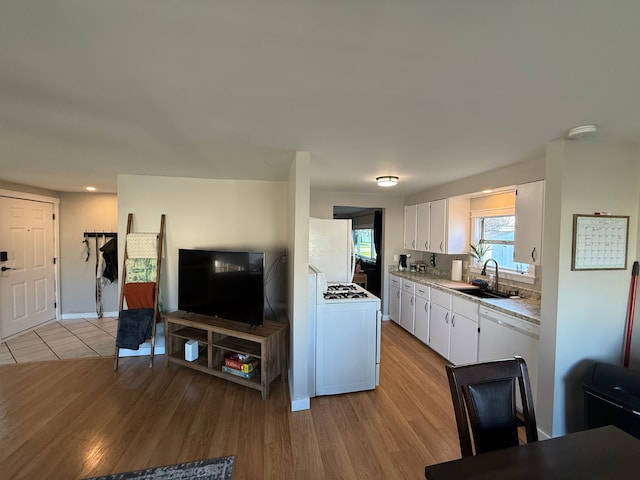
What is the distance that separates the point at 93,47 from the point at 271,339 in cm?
237

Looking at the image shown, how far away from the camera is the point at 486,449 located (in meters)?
1.22

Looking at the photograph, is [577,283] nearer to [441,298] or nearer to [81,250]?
[441,298]

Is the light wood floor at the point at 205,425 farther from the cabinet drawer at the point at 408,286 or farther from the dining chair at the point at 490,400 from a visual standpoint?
the cabinet drawer at the point at 408,286

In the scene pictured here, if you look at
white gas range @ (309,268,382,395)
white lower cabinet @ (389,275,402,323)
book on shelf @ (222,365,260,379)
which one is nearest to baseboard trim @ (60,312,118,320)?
book on shelf @ (222,365,260,379)

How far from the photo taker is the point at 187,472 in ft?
5.82

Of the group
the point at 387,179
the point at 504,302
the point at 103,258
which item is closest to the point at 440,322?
the point at 504,302

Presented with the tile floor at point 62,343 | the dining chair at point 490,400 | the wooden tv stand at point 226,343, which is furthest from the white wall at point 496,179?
the tile floor at point 62,343

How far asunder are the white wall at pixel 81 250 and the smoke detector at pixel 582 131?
6126 mm

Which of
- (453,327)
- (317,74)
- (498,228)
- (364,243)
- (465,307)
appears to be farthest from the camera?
(364,243)

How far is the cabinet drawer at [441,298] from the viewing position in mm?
3299

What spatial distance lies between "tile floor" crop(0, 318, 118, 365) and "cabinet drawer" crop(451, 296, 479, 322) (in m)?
4.25

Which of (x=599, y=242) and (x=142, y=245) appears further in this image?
(x=142, y=245)

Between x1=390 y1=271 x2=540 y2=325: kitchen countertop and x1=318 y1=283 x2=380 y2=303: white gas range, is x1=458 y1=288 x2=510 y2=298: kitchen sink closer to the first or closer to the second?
x1=390 y1=271 x2=540 y2=325: kitchen countertop

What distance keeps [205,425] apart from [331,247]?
215 cm
